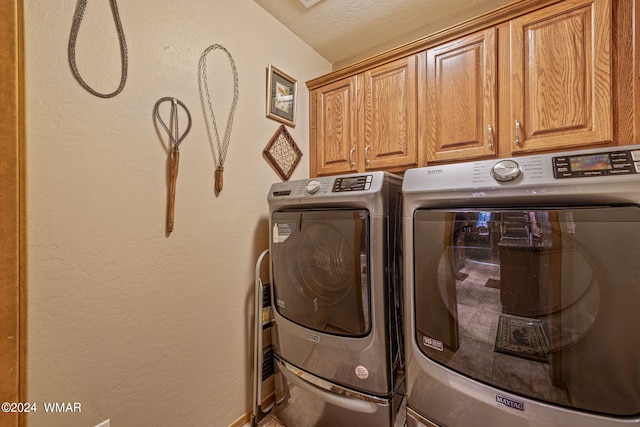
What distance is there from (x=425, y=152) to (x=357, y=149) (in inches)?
17.4

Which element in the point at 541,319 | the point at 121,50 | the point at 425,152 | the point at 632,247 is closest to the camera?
the point at 632,247

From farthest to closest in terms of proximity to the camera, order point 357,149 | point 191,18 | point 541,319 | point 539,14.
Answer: point 357,149 < point 191,18 < point 539,14 < point 541,319

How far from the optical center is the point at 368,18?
1.71 metres

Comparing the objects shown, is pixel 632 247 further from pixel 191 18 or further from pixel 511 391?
pixel 191 18

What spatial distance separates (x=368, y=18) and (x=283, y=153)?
1.06 m

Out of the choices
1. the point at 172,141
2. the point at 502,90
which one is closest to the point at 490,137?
the point at 502,90

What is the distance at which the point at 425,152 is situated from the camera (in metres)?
1.46

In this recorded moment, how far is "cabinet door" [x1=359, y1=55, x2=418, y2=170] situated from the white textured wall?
27.5 inches

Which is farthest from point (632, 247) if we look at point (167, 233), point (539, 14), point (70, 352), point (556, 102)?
point (70, 352)

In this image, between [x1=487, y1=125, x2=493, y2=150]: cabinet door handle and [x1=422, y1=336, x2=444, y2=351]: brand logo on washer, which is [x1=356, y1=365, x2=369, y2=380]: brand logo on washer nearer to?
[x1=422, y1=336, x2=444, y2=351]: brand logo on washer

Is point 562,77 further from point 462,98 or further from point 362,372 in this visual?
point 362,372

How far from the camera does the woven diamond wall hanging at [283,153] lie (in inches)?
66.8

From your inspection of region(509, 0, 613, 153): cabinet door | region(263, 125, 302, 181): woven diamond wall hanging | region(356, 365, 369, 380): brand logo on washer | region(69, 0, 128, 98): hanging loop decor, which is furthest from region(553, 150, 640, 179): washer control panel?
region(69, 0, 128, 98): hanging loop decor

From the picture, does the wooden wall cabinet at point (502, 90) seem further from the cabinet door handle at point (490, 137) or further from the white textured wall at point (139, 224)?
the white textured wall at point (139, 224)
